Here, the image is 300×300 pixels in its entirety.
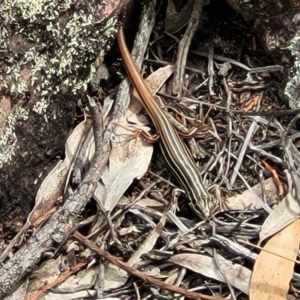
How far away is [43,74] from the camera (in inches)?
94.7

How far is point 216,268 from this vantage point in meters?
2.34

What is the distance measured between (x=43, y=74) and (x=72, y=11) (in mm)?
203

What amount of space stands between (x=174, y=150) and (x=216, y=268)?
0.39m

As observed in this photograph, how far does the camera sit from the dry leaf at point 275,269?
7.60 feet

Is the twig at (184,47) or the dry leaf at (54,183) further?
the twig at (184,47)

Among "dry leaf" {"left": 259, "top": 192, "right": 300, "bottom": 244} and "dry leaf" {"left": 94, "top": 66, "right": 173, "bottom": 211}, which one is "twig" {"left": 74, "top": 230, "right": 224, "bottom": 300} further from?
"dry leaf" {"left": 259, "top": 192, "right": 300, "bottom": 244}

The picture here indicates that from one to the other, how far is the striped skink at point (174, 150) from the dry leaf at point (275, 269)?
8.1 inches

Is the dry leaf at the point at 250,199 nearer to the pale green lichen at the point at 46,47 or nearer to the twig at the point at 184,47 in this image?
the twig at the point at 184,47

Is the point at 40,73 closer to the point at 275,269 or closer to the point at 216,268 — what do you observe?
the point at 216,268

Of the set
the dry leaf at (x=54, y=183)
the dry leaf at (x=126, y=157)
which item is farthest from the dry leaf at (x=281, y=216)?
the dry leaf at (x=54, y=183)

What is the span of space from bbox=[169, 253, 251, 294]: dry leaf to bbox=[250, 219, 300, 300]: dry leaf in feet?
0.09

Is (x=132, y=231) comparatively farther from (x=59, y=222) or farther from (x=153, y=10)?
(x=153, y=10)

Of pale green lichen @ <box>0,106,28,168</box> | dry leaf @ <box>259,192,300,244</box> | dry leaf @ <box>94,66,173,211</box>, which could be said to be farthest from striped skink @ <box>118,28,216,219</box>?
pale green lichen @ <box>0,106,28,168</box>

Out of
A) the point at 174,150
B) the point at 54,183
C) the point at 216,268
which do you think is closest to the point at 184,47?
the point at 174,150
